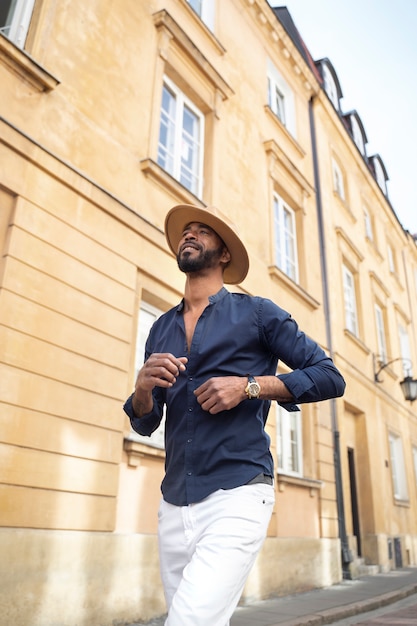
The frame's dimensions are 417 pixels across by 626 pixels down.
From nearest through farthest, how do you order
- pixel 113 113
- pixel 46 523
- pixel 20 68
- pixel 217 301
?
pixel 217 301
pixel 46 523
pixel 20 68
pixel 113 113

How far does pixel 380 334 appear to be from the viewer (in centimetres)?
1555

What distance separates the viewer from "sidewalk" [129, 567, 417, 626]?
17.6 ft

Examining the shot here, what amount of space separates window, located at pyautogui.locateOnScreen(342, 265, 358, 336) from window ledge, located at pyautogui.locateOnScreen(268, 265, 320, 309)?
2.56 meters

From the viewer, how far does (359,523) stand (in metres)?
11.4

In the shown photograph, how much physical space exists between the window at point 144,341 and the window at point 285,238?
407 centimetres

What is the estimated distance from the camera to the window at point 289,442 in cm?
863

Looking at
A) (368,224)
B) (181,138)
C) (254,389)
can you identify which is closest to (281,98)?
(181,138)

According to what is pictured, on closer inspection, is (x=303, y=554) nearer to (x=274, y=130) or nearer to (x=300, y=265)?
(x=300, y=265)

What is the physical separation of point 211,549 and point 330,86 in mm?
16424

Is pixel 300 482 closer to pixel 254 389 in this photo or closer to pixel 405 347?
pixel 254 389

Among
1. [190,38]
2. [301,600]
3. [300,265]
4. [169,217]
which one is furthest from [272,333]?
[300,265]

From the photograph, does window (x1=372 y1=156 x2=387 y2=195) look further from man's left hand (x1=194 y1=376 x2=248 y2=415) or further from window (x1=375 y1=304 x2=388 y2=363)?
man's left hand (x1=194 y1=376 x2=248 y2=415)

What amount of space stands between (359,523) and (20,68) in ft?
34.1

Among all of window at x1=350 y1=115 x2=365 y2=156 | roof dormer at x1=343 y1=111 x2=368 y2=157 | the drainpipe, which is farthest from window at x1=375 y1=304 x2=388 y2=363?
window at x1=350 y1=115 x2=365 y2=156
